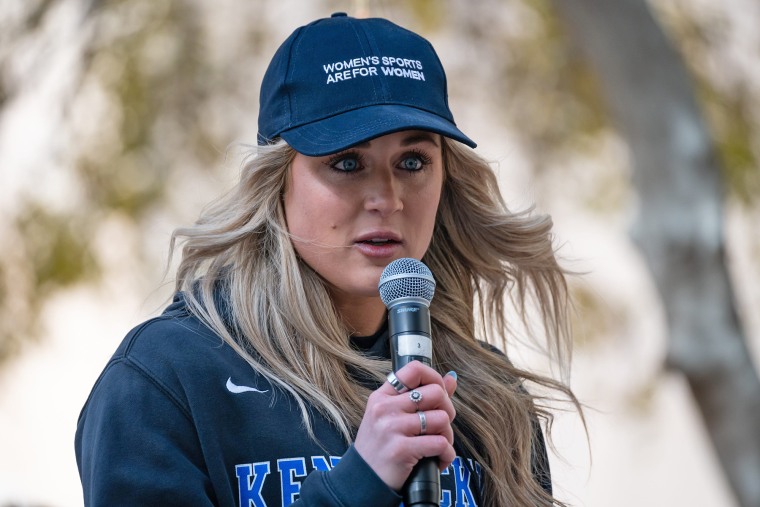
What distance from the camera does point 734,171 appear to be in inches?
329

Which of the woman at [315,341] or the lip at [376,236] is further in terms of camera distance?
the lip at [376,236]

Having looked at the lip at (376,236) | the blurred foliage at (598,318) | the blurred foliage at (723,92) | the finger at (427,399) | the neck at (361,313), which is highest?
the blurred foliage at (723,92)

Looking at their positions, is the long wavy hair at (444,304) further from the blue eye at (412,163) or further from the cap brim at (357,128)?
the blue eye at (412,163)

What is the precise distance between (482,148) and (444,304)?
436 cm

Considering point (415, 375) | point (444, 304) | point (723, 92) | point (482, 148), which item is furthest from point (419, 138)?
point (723, 92)

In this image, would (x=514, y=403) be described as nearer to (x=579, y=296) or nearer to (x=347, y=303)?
(x=347, y=303)

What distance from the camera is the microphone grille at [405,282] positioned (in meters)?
2.11

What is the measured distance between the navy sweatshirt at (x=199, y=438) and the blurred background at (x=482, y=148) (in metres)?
4.51

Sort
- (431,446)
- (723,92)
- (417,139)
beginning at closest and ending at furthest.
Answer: (431,446) < (417,139) < (723,92)

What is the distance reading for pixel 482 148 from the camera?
7199 millimetres

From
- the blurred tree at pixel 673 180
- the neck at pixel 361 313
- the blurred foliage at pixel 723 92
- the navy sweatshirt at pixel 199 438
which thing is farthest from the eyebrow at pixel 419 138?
the blurred foliage at pixel 723 92

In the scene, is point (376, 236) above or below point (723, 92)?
below

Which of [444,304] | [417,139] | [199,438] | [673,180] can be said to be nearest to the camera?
[199,438]

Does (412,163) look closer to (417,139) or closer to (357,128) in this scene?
(417,139)
